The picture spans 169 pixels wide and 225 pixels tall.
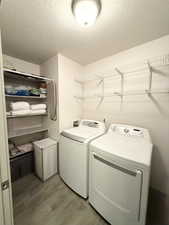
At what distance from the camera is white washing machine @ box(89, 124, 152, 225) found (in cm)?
87

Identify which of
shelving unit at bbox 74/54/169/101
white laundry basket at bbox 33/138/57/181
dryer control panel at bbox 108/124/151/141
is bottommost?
white laundry basket at bbox 33/138/57/181

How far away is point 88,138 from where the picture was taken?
4.48 ft

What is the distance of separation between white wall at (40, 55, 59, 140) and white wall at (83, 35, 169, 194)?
100 centimetres

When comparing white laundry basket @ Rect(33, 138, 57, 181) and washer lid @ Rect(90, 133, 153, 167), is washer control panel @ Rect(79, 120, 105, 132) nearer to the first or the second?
washer lid @ Rect(90, 133, 153, 167)

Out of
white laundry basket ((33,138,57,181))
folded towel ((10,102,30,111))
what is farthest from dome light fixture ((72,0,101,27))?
white laundry basket ((33,138,57,181))

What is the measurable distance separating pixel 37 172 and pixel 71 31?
237 cm

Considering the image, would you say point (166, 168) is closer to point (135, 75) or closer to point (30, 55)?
point (135, 75)

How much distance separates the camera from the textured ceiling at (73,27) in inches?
37.7

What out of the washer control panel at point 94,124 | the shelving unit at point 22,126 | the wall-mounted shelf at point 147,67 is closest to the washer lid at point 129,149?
the washer control panel at point 94,124

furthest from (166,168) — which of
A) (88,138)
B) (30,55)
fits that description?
(30,55)

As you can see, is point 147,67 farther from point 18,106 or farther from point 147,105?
point 18,106

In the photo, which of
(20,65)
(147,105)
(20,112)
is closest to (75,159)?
(20,112)

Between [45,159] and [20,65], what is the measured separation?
194 cm

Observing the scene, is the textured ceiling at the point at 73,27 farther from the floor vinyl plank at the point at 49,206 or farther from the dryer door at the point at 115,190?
the floor vinyl plank at the point at 49,206
